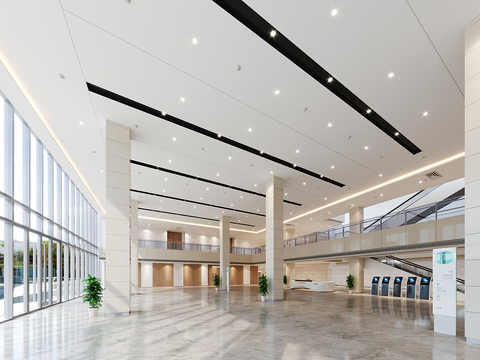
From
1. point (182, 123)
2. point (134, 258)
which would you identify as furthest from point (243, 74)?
point (134, 258)

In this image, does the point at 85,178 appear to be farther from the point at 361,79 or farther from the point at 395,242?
the point at 395,242

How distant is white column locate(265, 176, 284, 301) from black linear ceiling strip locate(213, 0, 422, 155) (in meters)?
7.32

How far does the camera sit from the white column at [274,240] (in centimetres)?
1689

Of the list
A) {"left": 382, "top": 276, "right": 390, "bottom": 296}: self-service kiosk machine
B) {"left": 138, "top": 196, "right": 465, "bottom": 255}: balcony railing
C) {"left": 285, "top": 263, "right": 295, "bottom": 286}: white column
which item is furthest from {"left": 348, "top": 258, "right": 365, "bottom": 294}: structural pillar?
{"left": 285, "top": 263, "right": 295, "bottom": 286}: white column

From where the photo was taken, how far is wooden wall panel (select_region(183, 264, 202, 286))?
35.6 metres

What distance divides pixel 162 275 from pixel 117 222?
25.1 meters

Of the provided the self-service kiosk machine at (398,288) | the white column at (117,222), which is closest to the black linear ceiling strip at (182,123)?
the white column at (117,222)

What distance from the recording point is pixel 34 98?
10.2 metres

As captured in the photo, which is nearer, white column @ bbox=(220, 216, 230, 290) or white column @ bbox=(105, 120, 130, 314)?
white column @ bbox=(105, 120, 130, 314)

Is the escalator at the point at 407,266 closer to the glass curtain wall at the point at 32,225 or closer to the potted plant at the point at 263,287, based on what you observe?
the potted plant at the point at 263,287

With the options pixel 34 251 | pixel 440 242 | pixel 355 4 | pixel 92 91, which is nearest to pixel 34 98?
pixel 92 91

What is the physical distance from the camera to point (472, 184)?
21.7 ft

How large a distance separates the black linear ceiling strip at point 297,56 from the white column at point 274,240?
7318 mm

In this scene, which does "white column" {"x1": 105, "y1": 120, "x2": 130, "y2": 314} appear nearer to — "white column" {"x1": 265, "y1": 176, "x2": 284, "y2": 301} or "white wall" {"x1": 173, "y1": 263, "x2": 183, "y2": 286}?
"white column" {"x1": 265, "y1": 176, "x2": 284, "y2": 301}
